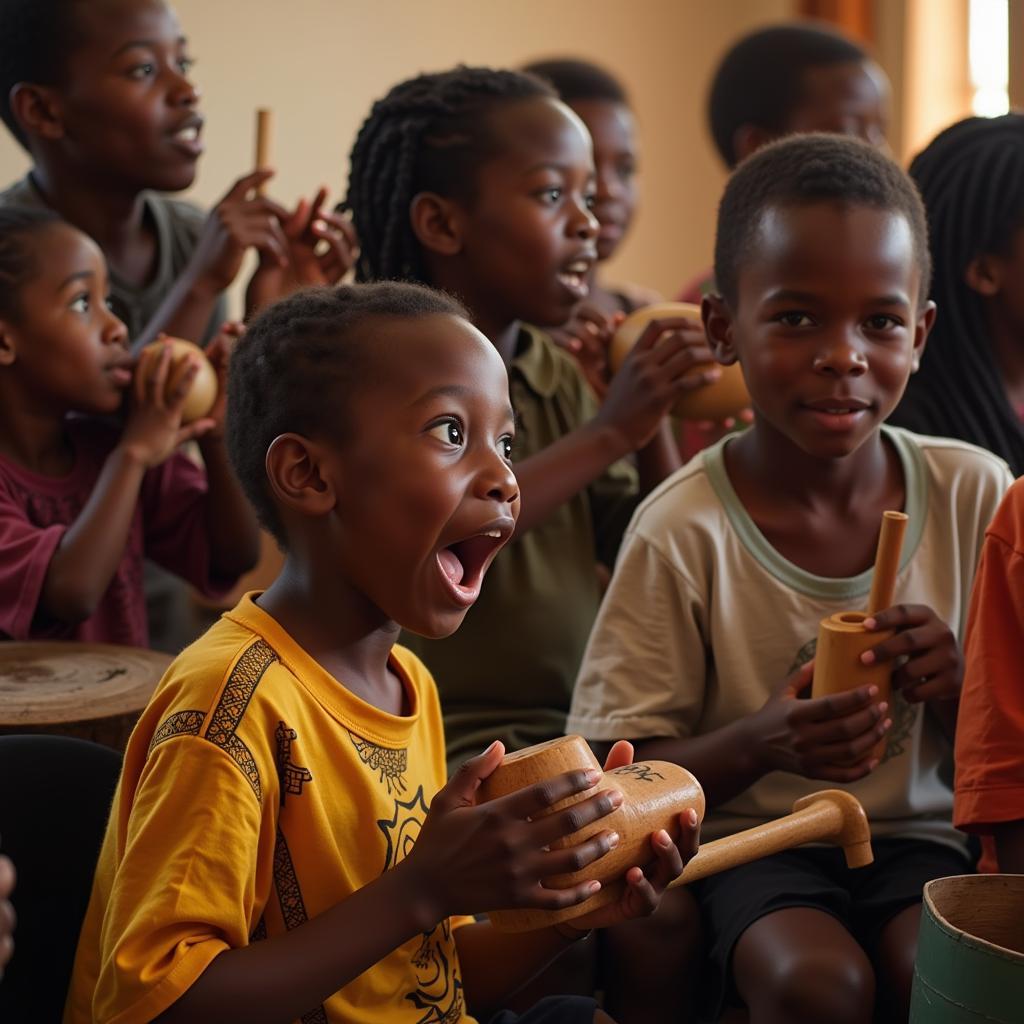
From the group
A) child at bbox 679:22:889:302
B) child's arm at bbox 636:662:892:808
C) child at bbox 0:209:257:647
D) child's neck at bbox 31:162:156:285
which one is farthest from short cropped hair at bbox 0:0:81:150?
child's arm at bbox 636:662:892:808

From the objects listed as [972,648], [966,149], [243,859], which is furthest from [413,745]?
[966,149]

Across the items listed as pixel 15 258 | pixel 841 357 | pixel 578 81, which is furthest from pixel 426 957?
pixel 578 81

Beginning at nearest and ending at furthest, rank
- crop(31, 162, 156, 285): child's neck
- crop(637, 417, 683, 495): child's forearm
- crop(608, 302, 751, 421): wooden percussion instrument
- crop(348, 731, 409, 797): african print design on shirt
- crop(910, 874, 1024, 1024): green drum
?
crop(910, 874, 1024, 1024): green drum, crop(348, 731, 409, 797): african print design on shirt, crop(608, 302, 751, 421): wooden percussion instrument, crop(637, 417, 683, 495): child's forearm, crop(31, 162, 156, 285): child's neck

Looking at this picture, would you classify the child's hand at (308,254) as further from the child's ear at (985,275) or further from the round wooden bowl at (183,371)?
the child's ear at (985,275)

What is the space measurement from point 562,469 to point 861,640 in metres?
0.56

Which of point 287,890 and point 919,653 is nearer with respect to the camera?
point 287,890

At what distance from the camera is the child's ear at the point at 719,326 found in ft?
5.87

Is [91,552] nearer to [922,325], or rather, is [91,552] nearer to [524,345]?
[524,345]

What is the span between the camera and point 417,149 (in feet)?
7.07

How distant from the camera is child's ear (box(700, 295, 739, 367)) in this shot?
5.87 ft

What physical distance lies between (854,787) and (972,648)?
27 cm

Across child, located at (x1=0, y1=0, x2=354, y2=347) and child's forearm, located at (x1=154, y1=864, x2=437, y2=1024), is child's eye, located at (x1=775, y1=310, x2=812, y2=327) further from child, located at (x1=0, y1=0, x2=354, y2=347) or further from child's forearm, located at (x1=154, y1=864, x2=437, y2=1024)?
child, located at (x1=0, y1=0, x2=354, y2=347)

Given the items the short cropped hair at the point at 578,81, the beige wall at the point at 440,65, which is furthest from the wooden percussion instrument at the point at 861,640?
the beige wall at the point at 440,65

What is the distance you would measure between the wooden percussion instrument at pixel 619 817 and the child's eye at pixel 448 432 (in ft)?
0.87
